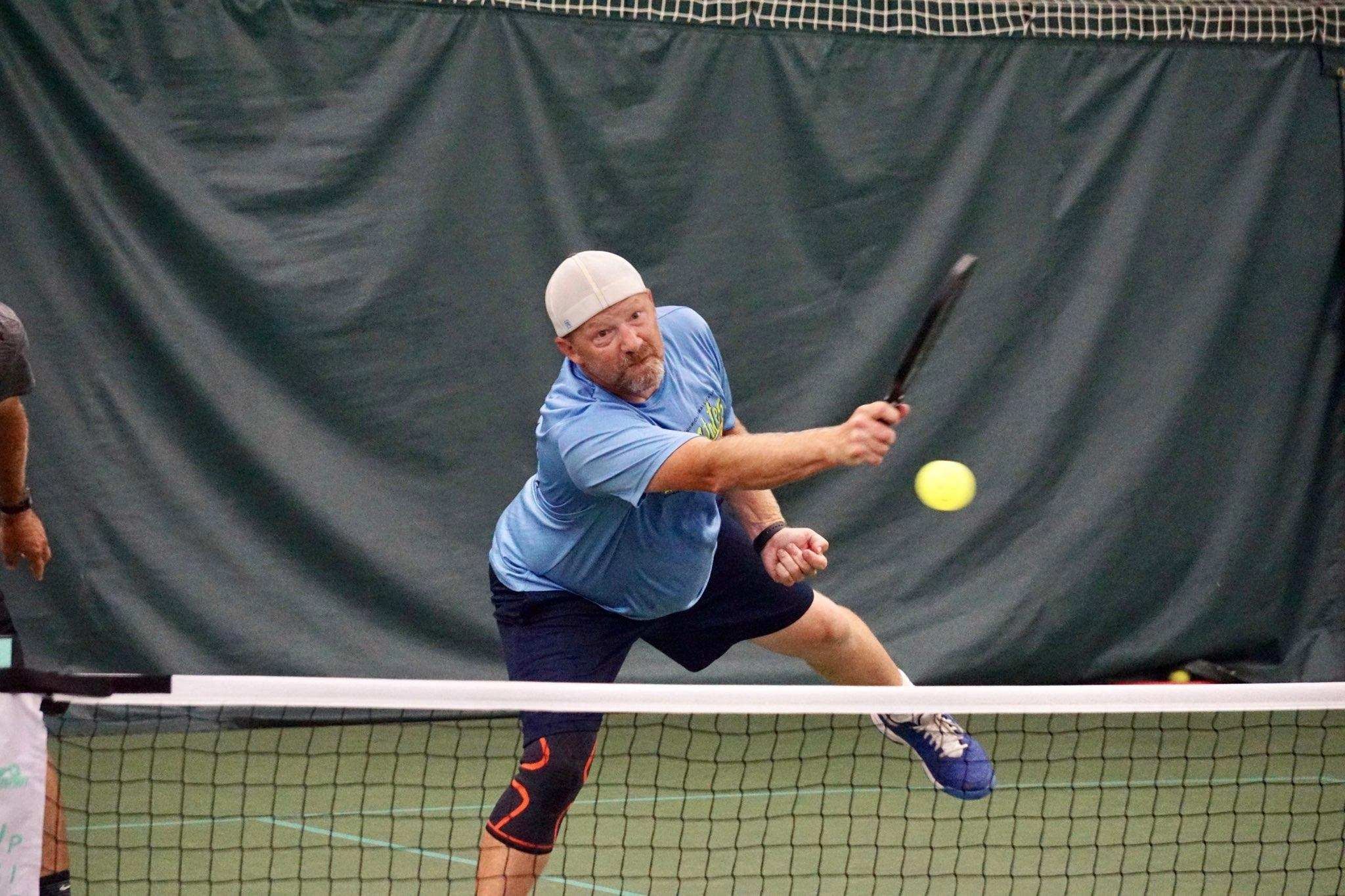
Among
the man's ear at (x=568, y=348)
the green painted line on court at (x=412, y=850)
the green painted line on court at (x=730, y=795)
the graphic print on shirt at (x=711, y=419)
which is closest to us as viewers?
the man's ear at (x=568, y=348)

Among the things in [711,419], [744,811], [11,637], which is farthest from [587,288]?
[744,811]

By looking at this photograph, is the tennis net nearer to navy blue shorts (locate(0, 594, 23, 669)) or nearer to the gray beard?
navy blue shorts (locate(0, 594, 23, 669))

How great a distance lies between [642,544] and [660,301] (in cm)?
288

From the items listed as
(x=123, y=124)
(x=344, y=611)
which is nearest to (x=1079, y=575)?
(x=344, y=611)

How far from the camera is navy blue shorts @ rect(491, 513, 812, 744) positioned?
3.75 m

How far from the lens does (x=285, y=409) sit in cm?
626

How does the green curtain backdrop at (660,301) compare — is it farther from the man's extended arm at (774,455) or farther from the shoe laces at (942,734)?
the man's extended arm at (774,455)

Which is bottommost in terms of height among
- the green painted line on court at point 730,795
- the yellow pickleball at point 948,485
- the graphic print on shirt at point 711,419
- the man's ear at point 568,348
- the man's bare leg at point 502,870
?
the green painted line on court at point 730,795

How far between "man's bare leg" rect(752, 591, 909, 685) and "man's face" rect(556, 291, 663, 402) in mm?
780

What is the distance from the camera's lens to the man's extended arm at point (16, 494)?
3.88 metres

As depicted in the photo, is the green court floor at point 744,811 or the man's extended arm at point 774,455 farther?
the green court floor at point 744,811

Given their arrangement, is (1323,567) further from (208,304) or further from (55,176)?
(55,176)

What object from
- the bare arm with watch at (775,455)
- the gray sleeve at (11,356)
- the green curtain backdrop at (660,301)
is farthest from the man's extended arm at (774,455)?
the green curtain backdrop at (660,301)

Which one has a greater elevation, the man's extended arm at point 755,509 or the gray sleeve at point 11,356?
the gray sleeve at point 11,356
